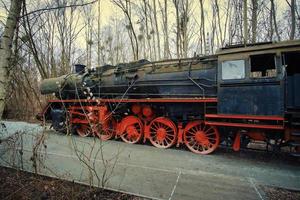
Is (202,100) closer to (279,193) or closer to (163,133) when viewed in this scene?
(163,133)

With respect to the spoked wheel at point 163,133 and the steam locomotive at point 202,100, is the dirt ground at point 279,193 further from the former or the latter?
the spoked wheel at point 163,133

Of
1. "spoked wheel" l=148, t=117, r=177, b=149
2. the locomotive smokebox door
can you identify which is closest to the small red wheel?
"spoked wheel" l=148, t=117, r=177, b=149

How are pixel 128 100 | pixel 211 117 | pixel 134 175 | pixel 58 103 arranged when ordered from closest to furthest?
1. pixel 134 175
2. pixel 211 117
3. pixel 128 100
4. pixel 58 103

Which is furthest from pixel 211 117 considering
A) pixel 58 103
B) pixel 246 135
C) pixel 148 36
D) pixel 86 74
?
pixel 148 36

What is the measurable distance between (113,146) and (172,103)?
91.6 inches

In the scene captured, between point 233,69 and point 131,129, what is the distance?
391cm

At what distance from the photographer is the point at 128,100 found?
818cm

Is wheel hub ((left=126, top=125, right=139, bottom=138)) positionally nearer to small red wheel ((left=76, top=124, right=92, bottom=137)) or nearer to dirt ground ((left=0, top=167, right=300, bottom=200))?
small red wheel ((left=76, top=124, right=92, bottom=137))

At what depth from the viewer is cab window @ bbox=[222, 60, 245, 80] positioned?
6300mm

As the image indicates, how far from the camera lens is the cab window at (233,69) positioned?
20.7 ft

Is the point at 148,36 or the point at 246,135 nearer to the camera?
the point at 246,135

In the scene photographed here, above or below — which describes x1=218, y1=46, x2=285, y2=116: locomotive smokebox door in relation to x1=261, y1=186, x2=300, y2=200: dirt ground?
above

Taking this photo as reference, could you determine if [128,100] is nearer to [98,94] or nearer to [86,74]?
[98,94]

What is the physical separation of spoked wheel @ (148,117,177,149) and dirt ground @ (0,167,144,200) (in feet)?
13.1
